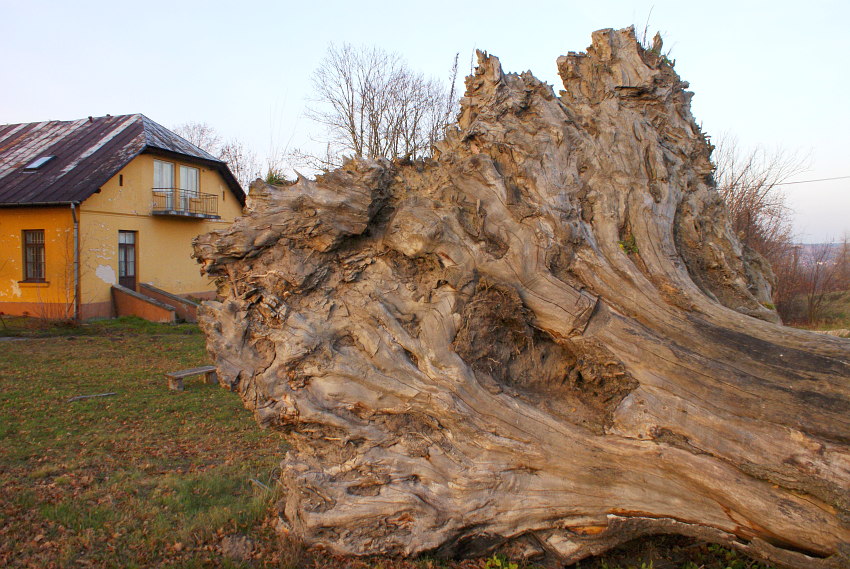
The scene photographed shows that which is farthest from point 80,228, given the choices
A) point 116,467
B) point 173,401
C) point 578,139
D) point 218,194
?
point 578,139

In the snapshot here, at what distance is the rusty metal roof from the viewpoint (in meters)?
18.9

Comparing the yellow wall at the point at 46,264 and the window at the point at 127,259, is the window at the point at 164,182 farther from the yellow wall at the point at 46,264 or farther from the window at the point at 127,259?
the yellow wall at the point at 46,264

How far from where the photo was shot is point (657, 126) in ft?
20.4

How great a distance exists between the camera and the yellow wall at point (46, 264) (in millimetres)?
18766

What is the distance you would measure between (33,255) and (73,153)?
13.7 ft

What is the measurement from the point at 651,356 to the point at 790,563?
4.96 feet

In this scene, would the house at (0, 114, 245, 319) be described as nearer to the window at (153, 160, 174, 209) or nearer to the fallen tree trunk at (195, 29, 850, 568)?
the window at (153, 160, 174, 209)

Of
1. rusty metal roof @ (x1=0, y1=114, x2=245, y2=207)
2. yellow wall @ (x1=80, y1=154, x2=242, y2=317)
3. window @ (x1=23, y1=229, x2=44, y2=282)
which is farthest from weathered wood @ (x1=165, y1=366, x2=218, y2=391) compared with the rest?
window @ (x1=23, y1=229, x2=44, y2=282)

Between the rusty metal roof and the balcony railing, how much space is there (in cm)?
138

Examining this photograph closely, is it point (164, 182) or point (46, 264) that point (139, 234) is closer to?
point (164, 182)

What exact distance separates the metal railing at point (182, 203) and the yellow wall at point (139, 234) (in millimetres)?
357

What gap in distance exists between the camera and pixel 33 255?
19.6 meters

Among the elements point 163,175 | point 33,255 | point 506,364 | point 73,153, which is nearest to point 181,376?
point 506,364

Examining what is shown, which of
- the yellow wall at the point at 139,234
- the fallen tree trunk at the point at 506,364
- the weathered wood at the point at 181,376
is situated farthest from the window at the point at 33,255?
the fallen tree trunk at the point at 506,364
